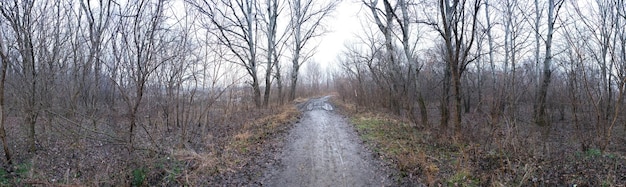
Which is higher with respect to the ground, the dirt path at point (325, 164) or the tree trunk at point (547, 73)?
the tree trunk at point (547, 73)

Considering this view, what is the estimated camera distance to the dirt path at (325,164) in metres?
5.02

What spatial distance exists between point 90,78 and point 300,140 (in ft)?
29.3

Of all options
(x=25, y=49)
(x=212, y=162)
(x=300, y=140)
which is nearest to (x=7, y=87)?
(x=25, y=49)

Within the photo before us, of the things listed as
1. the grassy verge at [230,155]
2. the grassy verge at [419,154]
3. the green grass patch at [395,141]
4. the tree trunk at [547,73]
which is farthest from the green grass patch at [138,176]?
the tree trunk at [547,73]

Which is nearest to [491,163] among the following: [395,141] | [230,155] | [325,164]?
[395,141]

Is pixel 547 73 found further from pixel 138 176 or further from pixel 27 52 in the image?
pixel 27 52

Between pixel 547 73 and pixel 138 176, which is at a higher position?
pixel 547 73

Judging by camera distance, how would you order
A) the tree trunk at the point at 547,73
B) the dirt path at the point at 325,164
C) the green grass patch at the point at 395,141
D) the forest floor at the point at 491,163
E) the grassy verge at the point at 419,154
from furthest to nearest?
the tree trunk at the point at 547,73, the green grass patch at the point at 395,141, the dirt path at the point at 325,164, the grassy verge at the point at 419,154, the forest floor at the point at 491,163

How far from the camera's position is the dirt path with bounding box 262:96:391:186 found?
5023mm

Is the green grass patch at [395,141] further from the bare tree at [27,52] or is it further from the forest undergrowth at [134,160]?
the bare tree at [27,52]

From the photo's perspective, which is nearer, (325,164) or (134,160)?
(134,160)

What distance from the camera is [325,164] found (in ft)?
19.3

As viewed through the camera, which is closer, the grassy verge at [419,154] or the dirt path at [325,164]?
the grassy verge at [419,154]

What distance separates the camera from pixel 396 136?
835 centimetres
